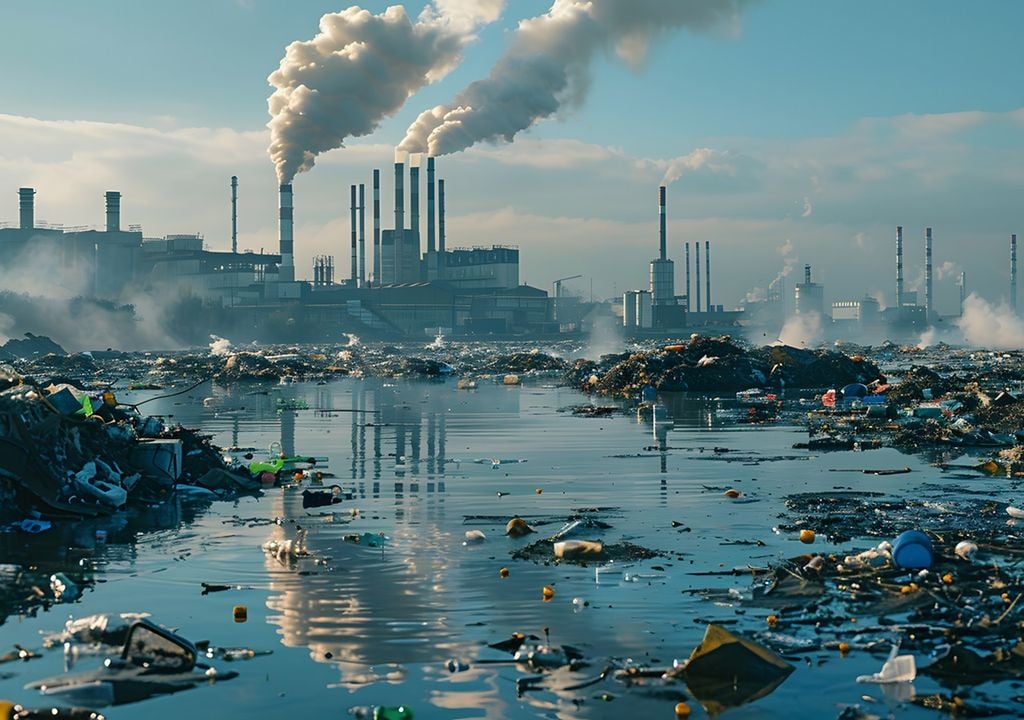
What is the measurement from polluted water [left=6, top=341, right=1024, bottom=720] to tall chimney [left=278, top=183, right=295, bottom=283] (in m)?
99.4

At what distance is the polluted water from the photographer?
7.88m

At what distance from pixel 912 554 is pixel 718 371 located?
1342 inches

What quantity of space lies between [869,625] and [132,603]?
631 centimetres

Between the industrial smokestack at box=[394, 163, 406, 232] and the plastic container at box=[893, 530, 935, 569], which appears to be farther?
the industrial smokestack at box=[394, 163, 406, 232]

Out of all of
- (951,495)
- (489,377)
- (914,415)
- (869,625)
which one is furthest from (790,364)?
(869,625)

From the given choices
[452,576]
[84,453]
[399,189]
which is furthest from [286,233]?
[452,576]

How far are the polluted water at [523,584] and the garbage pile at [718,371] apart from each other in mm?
20181

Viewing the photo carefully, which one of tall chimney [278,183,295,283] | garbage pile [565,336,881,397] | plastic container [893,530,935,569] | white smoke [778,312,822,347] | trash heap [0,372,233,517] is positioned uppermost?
tall chimney [278,183,295,283]

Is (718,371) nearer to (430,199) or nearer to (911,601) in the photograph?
(911,601)

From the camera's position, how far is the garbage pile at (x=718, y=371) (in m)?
44.0

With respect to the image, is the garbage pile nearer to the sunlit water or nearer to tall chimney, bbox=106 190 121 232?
the sunlit water

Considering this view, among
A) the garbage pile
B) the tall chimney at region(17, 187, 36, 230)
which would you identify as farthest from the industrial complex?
the garbage pile

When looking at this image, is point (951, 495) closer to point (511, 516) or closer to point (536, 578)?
point (511, 516)

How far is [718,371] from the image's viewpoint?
147 ft
